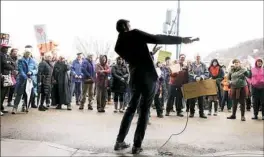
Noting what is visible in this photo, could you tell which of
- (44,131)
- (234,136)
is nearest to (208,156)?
(234,136)

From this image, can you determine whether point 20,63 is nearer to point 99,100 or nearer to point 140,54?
point 99,100

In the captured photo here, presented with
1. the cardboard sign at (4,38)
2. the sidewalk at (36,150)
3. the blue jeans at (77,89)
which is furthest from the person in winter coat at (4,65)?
the blue jeans at (77,89)

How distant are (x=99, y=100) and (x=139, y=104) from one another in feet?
Result: 20.4

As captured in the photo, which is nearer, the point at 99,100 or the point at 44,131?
the point at 44,131

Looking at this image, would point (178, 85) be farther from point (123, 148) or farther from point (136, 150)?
point (136, 150)

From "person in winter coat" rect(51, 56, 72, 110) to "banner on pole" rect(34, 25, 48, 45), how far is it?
2.97 metres

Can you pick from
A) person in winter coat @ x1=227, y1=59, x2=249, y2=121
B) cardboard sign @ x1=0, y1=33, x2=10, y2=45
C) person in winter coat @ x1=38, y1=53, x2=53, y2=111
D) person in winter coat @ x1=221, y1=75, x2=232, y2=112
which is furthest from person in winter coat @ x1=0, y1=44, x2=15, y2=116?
person in winter coat @ x1=221, y1=75, x2=232, y2=112

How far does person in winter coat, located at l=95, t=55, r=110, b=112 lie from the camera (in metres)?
11.8

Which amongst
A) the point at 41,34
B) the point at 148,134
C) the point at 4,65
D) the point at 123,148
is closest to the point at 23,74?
the point at 4,65

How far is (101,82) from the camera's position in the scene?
1203 centimetres

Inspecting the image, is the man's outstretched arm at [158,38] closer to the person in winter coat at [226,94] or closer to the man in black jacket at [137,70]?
the man in black jacket at [137,70]

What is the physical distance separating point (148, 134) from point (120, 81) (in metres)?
4.23

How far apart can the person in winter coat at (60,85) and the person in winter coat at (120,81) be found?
1540mm

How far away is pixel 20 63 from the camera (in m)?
10.4
